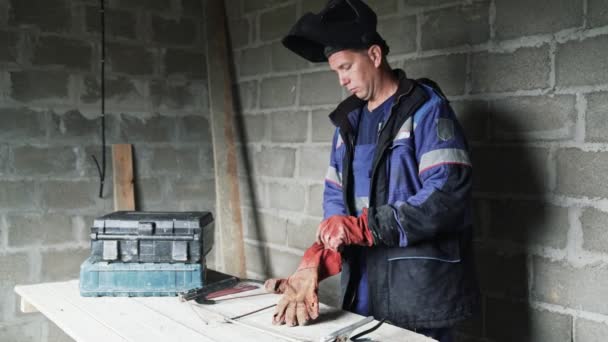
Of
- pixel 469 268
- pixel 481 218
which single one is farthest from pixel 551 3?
pixel 469 268

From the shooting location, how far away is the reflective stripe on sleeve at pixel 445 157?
1872mm

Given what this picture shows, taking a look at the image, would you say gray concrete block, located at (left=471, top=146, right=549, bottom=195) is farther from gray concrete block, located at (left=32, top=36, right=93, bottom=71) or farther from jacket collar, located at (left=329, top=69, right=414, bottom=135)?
gray concrete block, located at (left=32, top=36, right=93, bottom=71)

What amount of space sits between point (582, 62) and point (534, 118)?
0.26 m

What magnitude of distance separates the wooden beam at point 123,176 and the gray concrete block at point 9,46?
711mm

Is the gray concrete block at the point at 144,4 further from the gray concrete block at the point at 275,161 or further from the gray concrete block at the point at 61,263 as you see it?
the gray concrete block at the point at 61,263

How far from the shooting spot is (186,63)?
3.80 m

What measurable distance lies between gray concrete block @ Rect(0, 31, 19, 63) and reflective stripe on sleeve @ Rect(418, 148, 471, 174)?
7.66ft

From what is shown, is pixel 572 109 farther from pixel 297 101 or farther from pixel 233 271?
pixel 233 271

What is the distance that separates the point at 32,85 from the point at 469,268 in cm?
246

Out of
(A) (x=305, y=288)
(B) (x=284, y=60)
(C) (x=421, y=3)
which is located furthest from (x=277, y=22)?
(A) (x=305, y=288)

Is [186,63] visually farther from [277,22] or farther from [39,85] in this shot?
[39,85]

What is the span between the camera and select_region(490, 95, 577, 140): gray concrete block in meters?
2.18

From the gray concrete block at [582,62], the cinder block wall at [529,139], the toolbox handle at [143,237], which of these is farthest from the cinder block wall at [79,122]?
the gray concrete block at [582,62]

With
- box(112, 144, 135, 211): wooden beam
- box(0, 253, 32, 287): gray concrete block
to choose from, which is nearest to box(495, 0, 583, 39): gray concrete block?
box(112, 144, 135, 211): wooden beam
